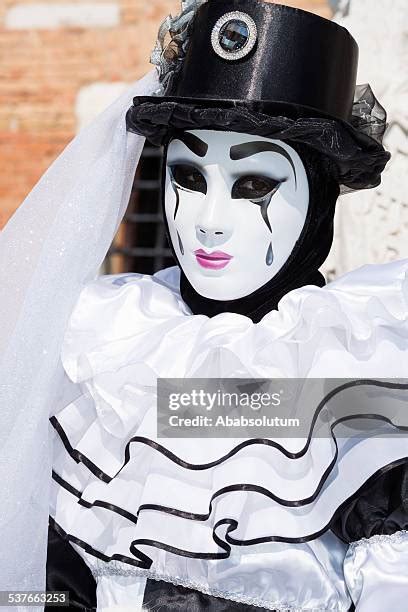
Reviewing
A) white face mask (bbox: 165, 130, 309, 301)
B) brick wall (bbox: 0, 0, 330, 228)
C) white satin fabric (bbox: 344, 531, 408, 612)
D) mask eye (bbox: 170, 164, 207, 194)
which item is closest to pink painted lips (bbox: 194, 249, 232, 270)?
white face mask (bbox: 165, 130, 309, 301)

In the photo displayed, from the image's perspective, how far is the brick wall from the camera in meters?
4.60

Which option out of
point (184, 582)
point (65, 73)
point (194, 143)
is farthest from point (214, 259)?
point (65, 73)

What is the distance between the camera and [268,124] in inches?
55.7

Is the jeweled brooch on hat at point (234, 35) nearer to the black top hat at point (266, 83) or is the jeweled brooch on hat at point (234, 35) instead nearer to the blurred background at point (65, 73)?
the black top hat at point (266, 83)

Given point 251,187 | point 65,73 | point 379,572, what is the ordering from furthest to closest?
1. point 65,73
2. point 251,187
3. point 379,572

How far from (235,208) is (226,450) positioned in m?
0.38

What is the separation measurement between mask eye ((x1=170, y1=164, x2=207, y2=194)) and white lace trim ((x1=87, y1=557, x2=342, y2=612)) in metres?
0.59

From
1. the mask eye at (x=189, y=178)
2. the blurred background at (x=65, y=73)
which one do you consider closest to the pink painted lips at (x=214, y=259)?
the mask eye at (x=189, y=178)

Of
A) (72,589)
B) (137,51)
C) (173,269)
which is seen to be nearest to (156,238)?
(137,51)

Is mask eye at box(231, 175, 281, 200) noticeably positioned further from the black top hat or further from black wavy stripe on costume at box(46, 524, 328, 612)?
black wavy stripe on costume at box(46, 524, 328, 612)

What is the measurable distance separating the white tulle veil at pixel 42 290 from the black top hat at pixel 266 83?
0.08 metres

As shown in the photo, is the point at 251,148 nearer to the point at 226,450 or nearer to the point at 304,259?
the point at 304,259

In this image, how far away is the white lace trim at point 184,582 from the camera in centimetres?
136

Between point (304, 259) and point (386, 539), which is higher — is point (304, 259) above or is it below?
above
